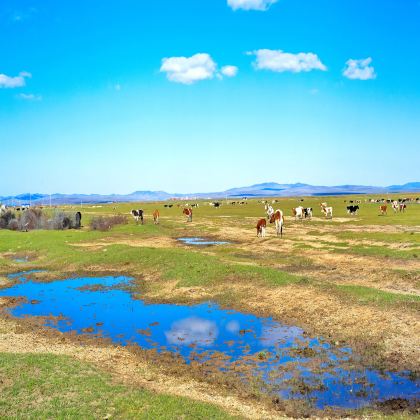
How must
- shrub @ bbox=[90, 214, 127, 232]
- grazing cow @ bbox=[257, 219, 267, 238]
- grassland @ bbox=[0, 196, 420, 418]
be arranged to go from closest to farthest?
grassland @ bbox=[0, 196, 420, 418] → grazing cow @ bbox=[257, 219, 267, 238] → shrub @ bbox=[90, 214, 127, 232]

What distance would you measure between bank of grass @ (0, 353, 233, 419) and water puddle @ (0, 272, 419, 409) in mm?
3231

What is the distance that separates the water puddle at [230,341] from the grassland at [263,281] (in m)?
1.32

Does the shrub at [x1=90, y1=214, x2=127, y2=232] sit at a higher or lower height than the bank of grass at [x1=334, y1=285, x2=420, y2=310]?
higher

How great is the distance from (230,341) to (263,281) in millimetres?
8415

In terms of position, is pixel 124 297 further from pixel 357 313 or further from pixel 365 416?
pixel 365 416

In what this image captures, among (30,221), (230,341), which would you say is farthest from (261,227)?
(30,221)

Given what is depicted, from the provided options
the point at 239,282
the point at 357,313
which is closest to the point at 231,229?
the point at 239,282

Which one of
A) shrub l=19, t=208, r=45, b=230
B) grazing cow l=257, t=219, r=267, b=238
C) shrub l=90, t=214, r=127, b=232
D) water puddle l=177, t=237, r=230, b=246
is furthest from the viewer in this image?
shrub l=90, t=214, r=127, b=232

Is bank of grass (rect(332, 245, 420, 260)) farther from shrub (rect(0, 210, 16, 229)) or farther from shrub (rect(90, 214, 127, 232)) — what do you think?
shrub (rect(0, 210, 16, 229))

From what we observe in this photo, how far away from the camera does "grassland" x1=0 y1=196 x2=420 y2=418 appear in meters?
13.4

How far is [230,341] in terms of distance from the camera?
1805cm

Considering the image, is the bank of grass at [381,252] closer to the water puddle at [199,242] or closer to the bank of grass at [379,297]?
the bank of grass at [379,297]

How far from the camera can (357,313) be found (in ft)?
66.1

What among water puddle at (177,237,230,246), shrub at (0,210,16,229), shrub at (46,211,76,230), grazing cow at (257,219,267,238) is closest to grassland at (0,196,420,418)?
grazing cow at (257,219,267,238)
